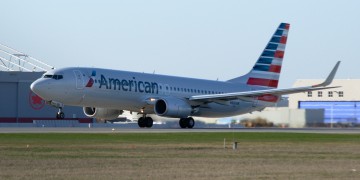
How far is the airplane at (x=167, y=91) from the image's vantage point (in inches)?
2261

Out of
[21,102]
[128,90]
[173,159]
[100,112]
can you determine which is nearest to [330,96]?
[21,102]

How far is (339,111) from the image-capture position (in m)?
81.9

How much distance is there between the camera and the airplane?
5744 centimetres

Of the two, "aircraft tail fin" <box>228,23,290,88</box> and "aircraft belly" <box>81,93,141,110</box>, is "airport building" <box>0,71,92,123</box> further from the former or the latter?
"aircraft belly" <box>81,93,141,110</box>

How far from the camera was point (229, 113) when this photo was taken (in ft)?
219

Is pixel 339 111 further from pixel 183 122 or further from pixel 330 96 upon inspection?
pixel 330 96

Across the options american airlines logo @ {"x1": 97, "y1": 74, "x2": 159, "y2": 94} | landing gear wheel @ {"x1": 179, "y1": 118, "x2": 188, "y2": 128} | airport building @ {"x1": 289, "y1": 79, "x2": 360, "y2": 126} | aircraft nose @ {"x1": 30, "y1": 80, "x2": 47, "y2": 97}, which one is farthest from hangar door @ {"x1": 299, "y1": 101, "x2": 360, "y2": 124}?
aircraft nose @ {"x1": 30, "y1": 80, "x2": 47, "y2": 97}

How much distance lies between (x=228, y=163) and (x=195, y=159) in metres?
1.83

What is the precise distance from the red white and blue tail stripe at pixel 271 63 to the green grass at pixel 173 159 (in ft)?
98.4

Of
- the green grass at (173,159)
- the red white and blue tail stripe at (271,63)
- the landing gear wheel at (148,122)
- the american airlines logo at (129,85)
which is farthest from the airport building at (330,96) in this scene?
the green grass at (173,159)

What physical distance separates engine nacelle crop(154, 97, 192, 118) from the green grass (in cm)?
1956

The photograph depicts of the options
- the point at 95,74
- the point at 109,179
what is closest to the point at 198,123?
the point at 95,74

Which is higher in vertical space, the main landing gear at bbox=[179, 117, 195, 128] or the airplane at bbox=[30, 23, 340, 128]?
the airplane at bbox=[30, 23, 340, 128]

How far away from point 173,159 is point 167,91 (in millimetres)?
33948
